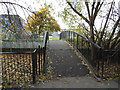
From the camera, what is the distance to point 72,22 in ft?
20.2

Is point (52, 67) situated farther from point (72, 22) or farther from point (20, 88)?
point (72, 22)

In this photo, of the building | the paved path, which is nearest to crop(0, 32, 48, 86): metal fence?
the paved path

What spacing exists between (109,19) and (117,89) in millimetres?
3911

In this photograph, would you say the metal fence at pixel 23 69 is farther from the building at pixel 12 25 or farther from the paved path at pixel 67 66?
the building at pixel 12 25

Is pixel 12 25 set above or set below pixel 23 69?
above

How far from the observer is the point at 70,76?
3.62m

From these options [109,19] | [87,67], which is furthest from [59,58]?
[109,19]

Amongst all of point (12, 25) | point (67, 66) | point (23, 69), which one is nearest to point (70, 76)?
point (67, 66)

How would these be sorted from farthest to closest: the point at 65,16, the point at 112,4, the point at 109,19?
1. the point at 65,16
2. the point at 109,19
3. the point at 112,4

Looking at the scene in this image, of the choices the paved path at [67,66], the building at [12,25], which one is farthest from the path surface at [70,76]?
the building at [12,25]

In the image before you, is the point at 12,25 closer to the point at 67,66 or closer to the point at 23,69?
the point at 23,69

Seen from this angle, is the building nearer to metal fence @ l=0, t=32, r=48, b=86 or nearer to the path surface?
metal fence @ l=0, t=32, r=48, b=86

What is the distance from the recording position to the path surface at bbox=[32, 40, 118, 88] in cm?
299

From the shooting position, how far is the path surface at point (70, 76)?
299cm
